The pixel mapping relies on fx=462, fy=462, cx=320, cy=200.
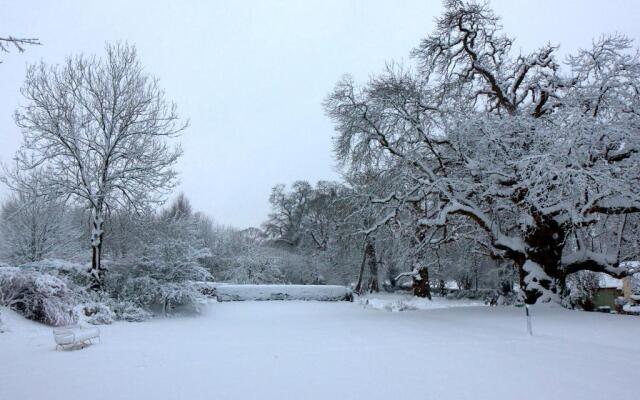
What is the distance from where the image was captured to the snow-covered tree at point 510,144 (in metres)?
12.0

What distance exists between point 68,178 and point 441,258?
634 inches

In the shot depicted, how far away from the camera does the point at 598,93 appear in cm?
1314

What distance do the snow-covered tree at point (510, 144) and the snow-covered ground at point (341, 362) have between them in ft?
9.73

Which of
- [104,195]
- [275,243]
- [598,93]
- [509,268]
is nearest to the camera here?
[598,93]

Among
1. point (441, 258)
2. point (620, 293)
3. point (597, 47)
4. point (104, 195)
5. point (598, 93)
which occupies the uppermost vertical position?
point (597, 47)

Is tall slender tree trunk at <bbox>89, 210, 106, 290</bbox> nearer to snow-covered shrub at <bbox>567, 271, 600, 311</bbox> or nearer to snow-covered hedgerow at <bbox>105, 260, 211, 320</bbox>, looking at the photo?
snow-covered hedgerow at <bbox>105, 260, 211, 320</bbox>

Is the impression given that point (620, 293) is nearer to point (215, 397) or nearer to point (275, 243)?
point (215, 397)

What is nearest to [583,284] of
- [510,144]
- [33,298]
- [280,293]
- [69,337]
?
[510,144]

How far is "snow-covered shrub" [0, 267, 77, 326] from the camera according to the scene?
40.4ft

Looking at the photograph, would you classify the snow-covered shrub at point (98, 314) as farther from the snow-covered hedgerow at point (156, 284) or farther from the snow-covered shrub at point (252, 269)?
the snow-covered shrub at point (252, 269)

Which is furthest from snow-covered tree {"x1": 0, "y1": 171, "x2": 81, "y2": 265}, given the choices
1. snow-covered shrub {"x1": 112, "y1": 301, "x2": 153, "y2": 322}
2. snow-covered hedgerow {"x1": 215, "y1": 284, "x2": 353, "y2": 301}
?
snow-covered hedgerow {"x1": 215, "y1": 284, "x2": 353, "y2": 301}

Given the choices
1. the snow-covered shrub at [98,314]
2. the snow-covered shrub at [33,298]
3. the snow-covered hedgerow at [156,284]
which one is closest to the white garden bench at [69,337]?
the snow-covered shrub at [33,298]

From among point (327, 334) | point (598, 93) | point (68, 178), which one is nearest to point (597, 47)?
point (598, 93)

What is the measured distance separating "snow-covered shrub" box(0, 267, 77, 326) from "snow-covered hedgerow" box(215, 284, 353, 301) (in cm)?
1384
